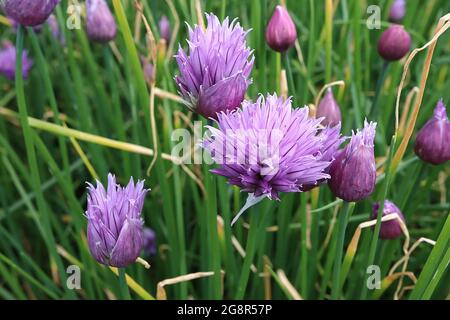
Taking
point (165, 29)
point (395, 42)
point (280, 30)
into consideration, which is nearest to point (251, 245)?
point (280, 30)

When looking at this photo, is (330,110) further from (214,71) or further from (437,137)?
(214,71)

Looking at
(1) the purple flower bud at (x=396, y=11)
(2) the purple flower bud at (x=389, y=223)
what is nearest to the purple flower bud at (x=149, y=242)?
(2) the purple flower bud at (x=389, y=223)

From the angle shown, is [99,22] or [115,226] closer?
[115,226]

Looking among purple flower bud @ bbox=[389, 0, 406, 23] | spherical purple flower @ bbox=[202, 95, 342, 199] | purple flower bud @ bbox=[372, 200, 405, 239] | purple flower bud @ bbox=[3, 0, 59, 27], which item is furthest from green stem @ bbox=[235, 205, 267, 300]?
purple flower bud @ bbox=[389, 0, 406, 23]

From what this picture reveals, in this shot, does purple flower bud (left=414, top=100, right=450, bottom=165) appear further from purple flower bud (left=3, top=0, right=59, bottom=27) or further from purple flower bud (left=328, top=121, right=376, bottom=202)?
purple flower bud (left=3, top=0, right=59, bottom=27)

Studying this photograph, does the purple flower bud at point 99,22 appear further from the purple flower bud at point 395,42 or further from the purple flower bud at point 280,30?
the purple flower bud at point 395,42

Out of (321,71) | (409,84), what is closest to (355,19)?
(409,84)
